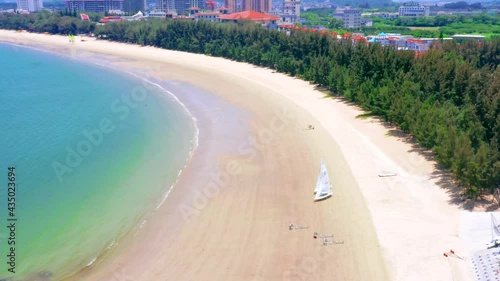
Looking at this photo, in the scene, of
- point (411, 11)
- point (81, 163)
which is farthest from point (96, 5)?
point (81, 163)

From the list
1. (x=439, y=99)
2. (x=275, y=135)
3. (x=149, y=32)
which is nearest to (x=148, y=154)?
(x=275, y=135)

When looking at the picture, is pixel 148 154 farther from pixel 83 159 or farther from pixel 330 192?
pixel 330 192

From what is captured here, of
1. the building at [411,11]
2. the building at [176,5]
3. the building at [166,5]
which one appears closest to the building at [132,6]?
the building at [176,5]

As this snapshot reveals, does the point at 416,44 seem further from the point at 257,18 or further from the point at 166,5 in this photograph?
the point at 166,5

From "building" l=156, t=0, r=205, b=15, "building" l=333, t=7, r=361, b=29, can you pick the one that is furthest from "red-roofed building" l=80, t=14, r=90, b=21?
"building" l=333, t=7, r=361, b=29

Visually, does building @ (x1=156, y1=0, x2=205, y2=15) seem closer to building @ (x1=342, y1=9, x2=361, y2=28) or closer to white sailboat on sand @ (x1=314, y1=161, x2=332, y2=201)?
building @ (x1=342, y1=9, x2=361, y2=28)

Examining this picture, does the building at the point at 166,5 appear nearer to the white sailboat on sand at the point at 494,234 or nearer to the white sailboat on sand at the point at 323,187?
the white sailboat on sand at the point at 323,187

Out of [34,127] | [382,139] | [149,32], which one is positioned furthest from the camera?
[149,32]
